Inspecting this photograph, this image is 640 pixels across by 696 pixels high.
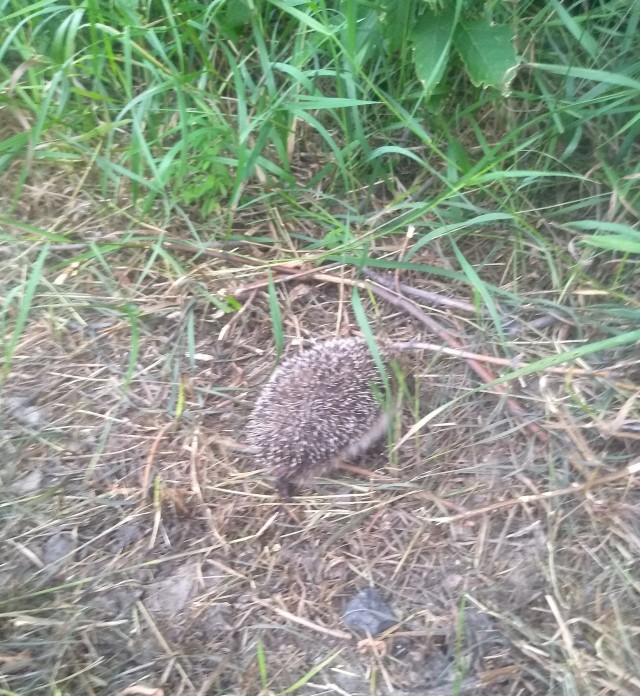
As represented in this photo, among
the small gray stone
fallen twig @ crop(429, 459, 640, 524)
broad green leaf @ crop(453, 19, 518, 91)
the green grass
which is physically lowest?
the small gray stone

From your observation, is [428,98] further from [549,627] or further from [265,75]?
[549,627]

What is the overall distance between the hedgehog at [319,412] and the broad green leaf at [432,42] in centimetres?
79

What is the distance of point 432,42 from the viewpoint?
6.11 feet

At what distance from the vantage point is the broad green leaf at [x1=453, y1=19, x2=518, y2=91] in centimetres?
182

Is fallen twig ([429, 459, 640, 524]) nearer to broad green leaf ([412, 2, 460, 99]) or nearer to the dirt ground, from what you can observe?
the dirt ground

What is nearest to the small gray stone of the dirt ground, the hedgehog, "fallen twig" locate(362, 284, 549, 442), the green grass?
the dirt ground

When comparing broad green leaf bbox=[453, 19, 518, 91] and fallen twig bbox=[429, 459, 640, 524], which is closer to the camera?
fallen twig bbox=[429, 459, 640, 524]

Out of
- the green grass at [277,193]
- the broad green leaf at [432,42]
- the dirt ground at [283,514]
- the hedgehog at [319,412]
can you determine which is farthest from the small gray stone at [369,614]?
the broad green leaf at [432,42]

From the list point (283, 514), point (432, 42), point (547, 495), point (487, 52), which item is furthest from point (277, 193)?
point (547, 495)

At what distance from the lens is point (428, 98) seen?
78.9 inches

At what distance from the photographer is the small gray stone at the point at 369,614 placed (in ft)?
5.39

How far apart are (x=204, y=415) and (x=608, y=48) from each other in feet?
5.61

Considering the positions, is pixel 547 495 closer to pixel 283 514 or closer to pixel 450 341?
pixel 450 341

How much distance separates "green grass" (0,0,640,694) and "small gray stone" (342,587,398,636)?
23cm
